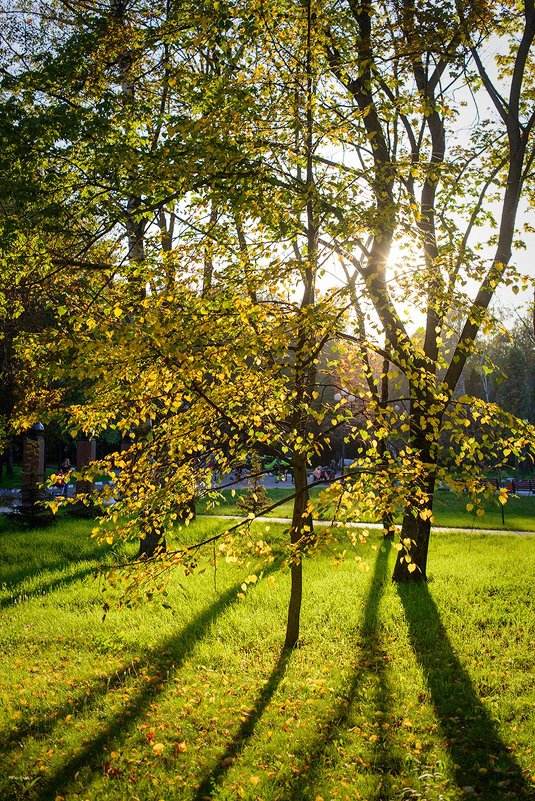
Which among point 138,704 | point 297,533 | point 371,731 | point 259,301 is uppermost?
point 259,301

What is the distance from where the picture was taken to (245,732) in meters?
4.96

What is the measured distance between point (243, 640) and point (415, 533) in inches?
119

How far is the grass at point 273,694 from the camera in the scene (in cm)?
432

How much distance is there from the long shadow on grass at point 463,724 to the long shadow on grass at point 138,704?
8.04 ft

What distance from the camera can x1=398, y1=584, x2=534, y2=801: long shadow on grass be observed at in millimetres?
4164

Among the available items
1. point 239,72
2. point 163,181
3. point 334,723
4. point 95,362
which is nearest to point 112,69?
point 239,72

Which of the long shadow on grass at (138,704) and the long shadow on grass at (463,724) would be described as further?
the long shadow on grass at (138,704)

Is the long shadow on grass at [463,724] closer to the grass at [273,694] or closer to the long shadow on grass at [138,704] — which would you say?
the grass at [273,694]

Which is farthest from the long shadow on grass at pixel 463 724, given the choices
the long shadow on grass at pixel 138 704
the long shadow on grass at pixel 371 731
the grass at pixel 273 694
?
the long shadow on grass at pixel 138 704

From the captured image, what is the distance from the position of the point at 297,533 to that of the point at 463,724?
1988 millimetres

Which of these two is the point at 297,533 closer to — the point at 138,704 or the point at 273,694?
the point at 273,694

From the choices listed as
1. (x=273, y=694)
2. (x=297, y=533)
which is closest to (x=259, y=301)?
(x=297, y=533)

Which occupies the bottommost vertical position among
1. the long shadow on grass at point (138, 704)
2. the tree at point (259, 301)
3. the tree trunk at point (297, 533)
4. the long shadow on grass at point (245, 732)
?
the long shadow on grass at point (138, 704)

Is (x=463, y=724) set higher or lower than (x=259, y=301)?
lower
